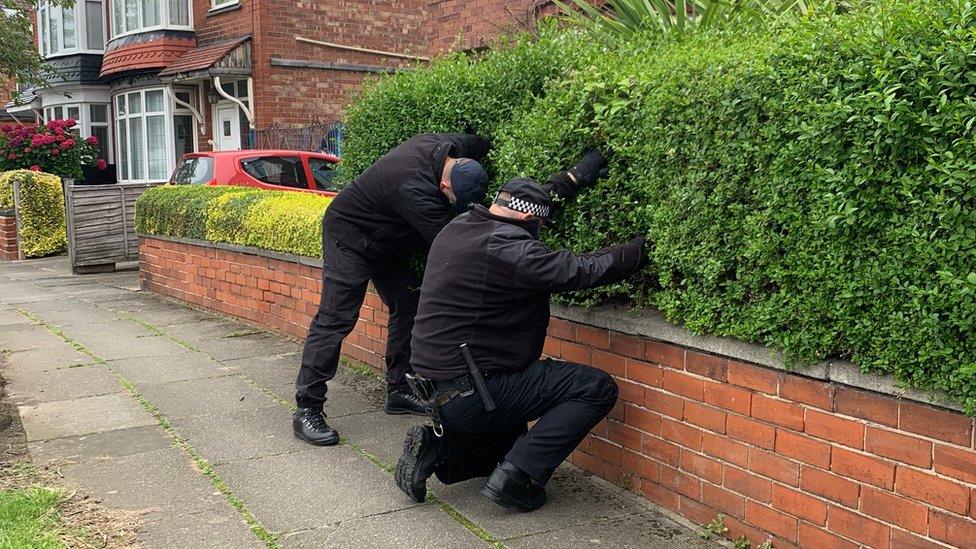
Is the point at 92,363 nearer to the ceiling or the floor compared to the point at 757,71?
nearer to the floor

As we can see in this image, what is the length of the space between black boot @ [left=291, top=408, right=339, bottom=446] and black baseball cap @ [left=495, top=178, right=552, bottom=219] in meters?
1.85

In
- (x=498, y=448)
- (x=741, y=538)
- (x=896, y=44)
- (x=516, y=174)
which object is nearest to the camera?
(x=896, y=44)

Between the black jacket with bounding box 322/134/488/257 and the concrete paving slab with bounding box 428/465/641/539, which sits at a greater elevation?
the black jacket with bounding box 322/134/488/257

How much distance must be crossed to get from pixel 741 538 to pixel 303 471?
2209 millimetres

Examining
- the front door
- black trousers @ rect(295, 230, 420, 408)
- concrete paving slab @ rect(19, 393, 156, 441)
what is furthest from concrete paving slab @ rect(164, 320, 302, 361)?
the front door

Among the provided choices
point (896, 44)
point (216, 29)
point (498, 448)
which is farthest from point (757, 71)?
point (216, 29)

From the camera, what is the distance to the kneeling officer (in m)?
4.12

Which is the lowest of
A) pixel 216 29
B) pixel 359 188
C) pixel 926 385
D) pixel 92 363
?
pixel 92 363

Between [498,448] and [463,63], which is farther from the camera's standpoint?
[463,63]

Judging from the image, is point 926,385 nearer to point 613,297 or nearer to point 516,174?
point 613,297

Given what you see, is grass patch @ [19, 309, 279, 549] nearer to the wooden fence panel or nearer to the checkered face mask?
the checkered face mask

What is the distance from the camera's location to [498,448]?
15.0 ft

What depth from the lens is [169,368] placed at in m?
7.38

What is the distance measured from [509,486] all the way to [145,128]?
68.6ft
